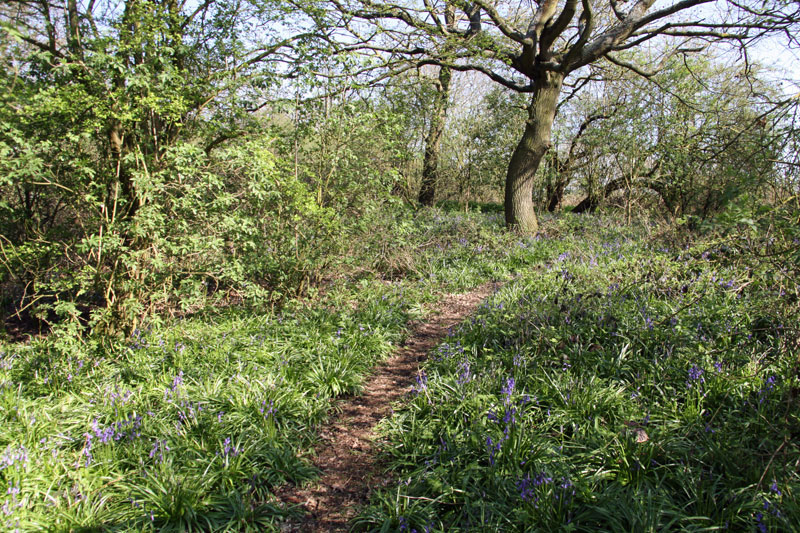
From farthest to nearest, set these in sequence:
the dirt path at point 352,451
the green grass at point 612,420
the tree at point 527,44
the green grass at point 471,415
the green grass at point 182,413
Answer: the tree at point 527,44
the dirt path at point 352,451
the green grass at point 182,413
the green grass at point 471,415
the green grass at point 612,420

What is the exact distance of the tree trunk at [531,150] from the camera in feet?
32.9

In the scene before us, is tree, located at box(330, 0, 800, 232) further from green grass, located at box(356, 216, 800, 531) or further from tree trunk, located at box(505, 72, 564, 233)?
green grass, located at box(356, 216, 800, 531)

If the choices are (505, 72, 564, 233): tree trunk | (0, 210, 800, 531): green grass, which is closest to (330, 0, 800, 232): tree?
(505, 72, 564, 233): tree trunk

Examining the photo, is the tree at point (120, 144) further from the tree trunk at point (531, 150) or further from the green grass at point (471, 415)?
the tree trunk at point (531, 150)

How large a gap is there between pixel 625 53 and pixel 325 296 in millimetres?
11181

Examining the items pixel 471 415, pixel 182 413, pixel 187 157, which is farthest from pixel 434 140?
pixel 182 413

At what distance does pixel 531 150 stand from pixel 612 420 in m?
8.09

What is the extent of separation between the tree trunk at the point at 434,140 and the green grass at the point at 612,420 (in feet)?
26.4

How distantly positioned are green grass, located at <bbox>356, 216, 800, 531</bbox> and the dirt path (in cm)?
19

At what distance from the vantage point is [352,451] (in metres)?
3.52

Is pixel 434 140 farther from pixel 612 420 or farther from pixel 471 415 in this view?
pixel 612 420

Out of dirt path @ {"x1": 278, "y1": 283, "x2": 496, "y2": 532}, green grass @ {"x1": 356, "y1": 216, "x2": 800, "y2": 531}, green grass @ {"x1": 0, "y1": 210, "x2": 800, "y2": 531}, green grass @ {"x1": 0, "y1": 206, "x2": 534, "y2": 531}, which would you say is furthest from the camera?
dirt path @ {"x1": 278, "y1": 283, "x2": 496, "y2": 532}

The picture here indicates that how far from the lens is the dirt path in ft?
9.62

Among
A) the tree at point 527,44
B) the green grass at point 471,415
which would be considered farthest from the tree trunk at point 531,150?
the green grass at point 471,415
